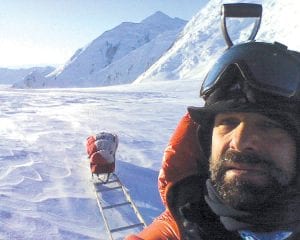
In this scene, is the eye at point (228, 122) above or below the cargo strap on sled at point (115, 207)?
above

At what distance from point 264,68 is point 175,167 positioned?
59 centimetres

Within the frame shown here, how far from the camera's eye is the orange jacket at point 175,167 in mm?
1884

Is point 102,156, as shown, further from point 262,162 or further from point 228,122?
point 262,162

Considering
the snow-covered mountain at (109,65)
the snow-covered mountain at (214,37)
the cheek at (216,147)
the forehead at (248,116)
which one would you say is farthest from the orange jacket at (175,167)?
the snow-covered mountain at (109,65)

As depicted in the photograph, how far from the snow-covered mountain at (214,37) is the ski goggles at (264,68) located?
4886cm

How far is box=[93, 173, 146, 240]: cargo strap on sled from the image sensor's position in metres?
5.17

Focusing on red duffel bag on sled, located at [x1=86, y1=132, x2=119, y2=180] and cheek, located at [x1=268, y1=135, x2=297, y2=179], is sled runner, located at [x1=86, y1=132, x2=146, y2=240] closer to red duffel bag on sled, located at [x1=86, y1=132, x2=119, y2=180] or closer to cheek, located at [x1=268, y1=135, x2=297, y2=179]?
red duffel bag on sled, located at [x1=86, y1=132, x2=119, y2=180]

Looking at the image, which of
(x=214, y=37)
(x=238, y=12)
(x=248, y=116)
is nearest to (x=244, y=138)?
(x=248, y=116)

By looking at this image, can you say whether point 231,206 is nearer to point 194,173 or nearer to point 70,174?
point 194,173

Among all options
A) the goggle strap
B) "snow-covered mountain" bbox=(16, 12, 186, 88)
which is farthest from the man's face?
"snow-covered mountain" bbox=(16, 12, 186, 88)

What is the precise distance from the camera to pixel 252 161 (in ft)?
5.14

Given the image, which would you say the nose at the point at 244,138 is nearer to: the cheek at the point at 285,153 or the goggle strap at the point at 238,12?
the cheek at the point at 285,153

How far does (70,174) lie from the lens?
285 inches

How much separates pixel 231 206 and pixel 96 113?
13582mm
